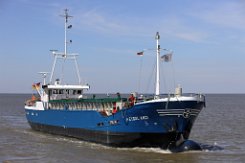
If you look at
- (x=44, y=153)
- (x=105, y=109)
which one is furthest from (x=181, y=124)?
(x=44, y=153)

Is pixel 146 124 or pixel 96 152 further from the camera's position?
pixel 96 152

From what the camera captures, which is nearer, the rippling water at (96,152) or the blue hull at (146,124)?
the rippling water at (96,152)

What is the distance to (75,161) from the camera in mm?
23266

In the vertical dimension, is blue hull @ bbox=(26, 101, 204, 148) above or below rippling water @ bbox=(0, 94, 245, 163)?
above

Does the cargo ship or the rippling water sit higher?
the cargo ship

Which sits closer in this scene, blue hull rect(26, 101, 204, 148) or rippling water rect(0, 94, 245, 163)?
rippling water rect(0, 94, 245, 163)

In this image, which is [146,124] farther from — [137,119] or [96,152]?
[96,152]

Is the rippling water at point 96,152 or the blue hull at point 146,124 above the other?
the blue hull at point 146,124

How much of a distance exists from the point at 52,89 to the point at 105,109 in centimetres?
947

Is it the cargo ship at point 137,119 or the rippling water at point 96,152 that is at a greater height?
the cargo ship at point 137,119

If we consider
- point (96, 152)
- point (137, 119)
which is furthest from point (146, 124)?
point (96, 152)

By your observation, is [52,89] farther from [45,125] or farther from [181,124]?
[181,124]

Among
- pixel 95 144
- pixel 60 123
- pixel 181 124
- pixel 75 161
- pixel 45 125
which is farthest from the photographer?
pixel 45 125

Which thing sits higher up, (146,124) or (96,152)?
(146,124)
